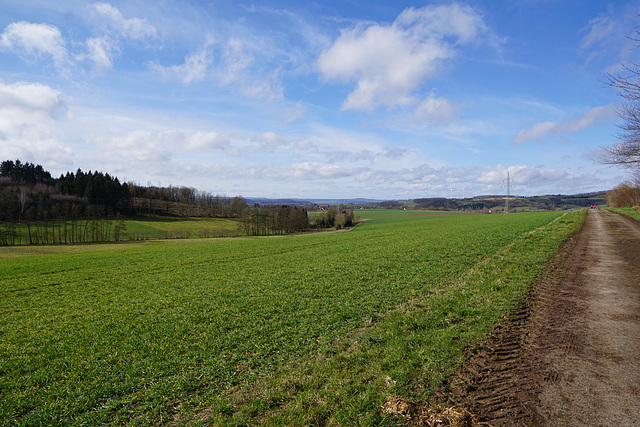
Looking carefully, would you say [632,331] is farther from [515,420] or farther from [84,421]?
[84,421]

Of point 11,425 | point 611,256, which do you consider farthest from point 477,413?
point 611,256

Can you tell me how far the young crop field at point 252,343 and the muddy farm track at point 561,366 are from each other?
62 cm

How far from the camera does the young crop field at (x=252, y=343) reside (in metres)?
5.85

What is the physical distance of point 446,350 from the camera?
23.1 ft

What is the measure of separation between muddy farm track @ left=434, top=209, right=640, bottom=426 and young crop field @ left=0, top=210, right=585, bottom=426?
2.03 feet

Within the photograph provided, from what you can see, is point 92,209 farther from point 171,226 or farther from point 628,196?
point 628,196

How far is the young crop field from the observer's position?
5.85m

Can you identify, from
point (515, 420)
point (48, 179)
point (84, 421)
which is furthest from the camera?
point (48, 179)

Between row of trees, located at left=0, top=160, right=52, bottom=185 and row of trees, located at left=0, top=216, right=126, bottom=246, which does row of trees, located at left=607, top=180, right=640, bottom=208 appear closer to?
row of trees, located at left=0, top=216, right=126, bottom=246

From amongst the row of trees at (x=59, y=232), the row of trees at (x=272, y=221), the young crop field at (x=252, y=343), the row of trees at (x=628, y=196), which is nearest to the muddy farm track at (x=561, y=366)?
the young crop field at (x=252, y=343)

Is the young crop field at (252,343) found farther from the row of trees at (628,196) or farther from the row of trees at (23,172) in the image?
the row of trees at (23,172)

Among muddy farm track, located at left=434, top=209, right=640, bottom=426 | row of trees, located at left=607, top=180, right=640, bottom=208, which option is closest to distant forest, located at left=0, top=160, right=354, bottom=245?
muddy farm track, located at left=434, top=209, right=640, bottom=426

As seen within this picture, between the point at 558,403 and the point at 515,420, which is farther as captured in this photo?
the point at 558,403

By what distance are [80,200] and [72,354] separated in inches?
4482
